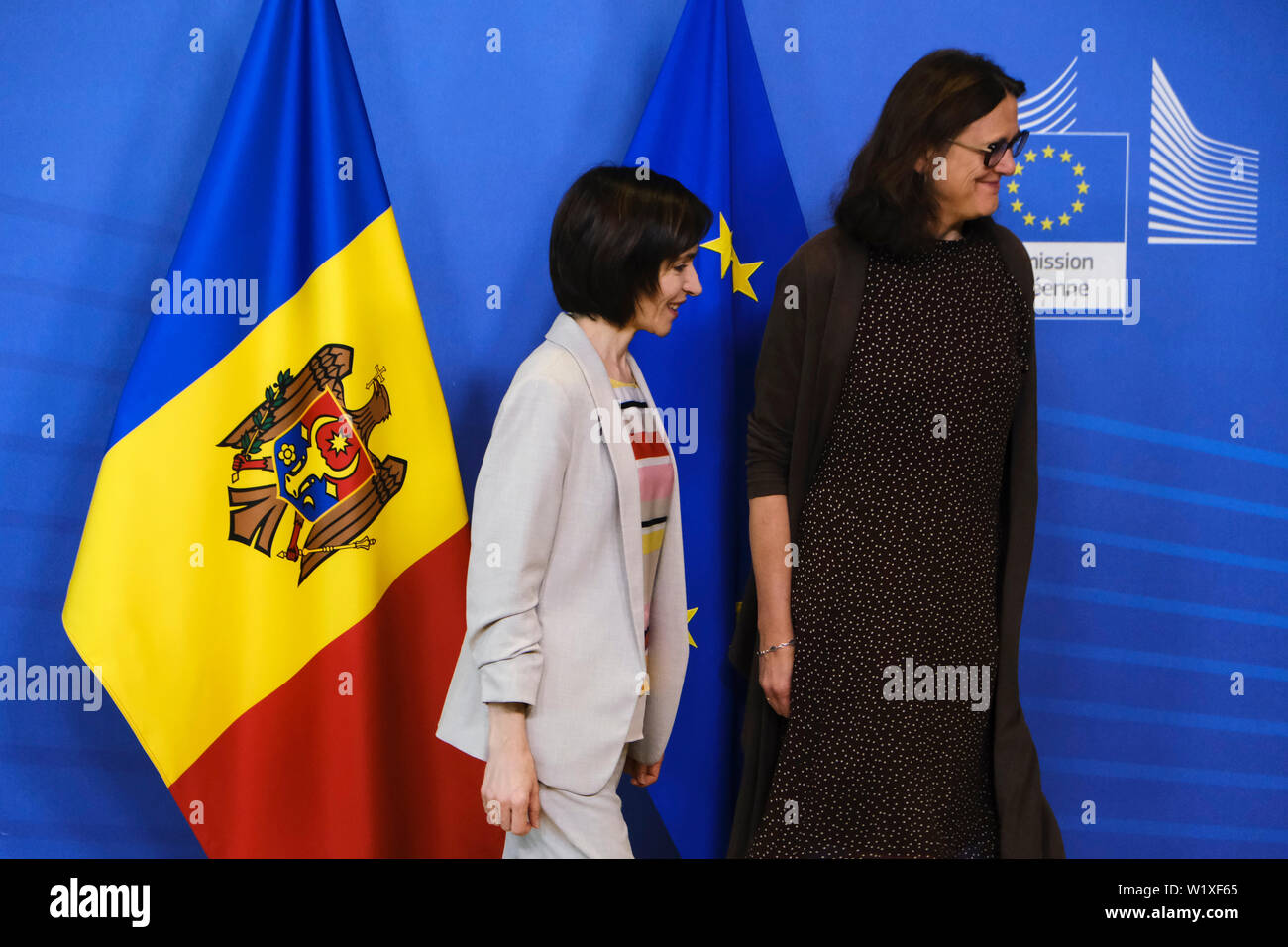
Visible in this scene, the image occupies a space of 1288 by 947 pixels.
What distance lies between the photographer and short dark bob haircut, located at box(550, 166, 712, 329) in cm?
138

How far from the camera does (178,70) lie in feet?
6.57

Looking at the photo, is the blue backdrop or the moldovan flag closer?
the moldovan flag

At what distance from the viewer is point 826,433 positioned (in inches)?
60.4

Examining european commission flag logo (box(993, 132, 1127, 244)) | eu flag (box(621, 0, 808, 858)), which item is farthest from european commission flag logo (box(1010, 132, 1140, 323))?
Answer: eu flag (box(621, 0, 808, 858))

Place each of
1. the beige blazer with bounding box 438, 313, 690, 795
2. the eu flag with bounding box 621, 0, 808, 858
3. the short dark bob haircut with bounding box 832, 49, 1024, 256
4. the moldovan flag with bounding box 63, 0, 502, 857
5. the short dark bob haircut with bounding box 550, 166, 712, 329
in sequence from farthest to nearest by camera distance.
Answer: the eu flag with bounding box 621, 0, 808, 858, the moldovan flag with bounding box 63, 0, 502, 857, the short dark bob haircut with bounding box 832, 49, 1024, 256, the short dark bob haircut with bounding box 550, 166, 712, 329, the beige blazer with bounding box 438, 313, 690, 795

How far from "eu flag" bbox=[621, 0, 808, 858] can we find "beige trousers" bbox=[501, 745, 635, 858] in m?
0.54

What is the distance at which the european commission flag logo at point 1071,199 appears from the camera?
210 centimetres

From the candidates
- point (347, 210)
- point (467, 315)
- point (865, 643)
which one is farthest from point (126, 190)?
point (865, 643)

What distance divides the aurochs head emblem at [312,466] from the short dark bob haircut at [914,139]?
0.88 m
